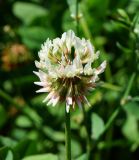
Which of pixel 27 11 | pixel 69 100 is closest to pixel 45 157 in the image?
pixel 69 100

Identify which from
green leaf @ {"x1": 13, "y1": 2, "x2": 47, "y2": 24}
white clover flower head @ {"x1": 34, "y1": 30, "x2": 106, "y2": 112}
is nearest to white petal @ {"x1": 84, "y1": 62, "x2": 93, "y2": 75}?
white clover flower head @ {"x1": 34, "y1": 30, "x2": 106, "y2": 112}

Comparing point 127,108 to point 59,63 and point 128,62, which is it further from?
point 59,63

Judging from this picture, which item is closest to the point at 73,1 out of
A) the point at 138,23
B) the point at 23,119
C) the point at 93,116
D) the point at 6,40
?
the point at 138,23

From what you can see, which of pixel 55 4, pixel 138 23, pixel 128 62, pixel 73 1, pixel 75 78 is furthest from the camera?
pixel 55 4

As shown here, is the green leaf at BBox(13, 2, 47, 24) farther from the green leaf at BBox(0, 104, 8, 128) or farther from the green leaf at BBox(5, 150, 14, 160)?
the green leaf at BBox(5, 150, 14, 160)

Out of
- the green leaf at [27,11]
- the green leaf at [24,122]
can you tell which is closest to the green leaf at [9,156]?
the green leaf at [24,122]

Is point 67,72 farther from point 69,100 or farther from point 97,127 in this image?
point 97,127
